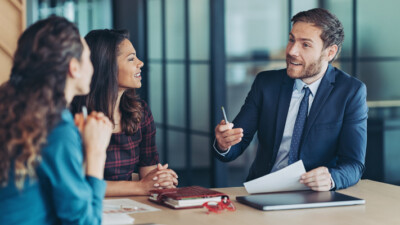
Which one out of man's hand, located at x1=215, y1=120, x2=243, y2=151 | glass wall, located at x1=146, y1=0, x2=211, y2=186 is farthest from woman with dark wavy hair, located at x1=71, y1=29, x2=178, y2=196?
glass wall, located at x1=146, y1=0, x2=211, y2=186

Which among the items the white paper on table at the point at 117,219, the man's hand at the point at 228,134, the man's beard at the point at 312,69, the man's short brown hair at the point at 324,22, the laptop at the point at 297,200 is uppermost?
the man's short brown hair at the point at 324,22

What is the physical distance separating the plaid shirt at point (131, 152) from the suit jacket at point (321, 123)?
1.20 feet

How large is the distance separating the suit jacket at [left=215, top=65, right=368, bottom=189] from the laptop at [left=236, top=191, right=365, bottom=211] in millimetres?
224

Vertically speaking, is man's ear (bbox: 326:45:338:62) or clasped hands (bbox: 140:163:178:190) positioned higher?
man's ear (bbox: 326:45:338:62)

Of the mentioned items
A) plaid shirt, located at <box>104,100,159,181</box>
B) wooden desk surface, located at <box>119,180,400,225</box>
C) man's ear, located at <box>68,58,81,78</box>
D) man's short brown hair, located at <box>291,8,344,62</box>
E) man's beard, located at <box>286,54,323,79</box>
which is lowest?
wooden desk surface, located at <box>119,180,400,225</box>

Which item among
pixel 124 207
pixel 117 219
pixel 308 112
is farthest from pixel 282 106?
pixel 117 219

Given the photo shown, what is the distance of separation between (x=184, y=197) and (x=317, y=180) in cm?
57

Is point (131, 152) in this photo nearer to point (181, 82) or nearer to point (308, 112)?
point (308, 112)

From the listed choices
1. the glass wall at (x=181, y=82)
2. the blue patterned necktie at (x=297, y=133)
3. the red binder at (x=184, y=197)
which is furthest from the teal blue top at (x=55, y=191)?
the glass wall at (x=181, y=82)

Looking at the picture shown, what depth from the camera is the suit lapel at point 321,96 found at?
2707 millimetres

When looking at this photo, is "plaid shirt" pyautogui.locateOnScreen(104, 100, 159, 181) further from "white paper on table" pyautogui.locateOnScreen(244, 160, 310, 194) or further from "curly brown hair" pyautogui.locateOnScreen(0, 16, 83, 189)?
"curly brown hair" pyautogui.locateOnScreen(0, 16, 83, 189)

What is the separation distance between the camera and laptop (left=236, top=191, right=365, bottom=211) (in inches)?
80.5

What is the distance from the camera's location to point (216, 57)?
4.44 metres

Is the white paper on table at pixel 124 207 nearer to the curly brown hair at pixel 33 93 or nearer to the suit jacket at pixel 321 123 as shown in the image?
the curly brown hair at pixel 33 93
